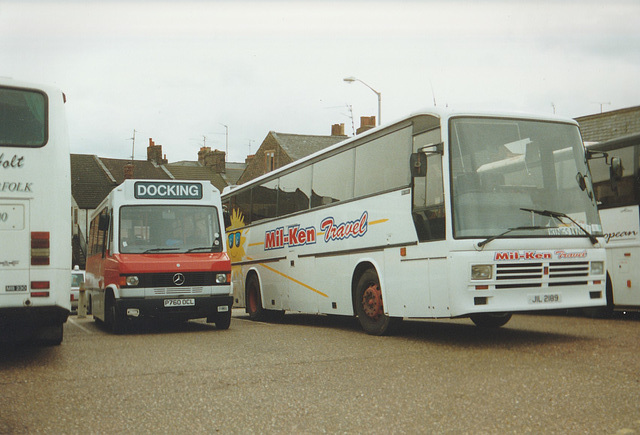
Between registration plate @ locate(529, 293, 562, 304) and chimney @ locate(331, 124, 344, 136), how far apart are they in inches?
1876

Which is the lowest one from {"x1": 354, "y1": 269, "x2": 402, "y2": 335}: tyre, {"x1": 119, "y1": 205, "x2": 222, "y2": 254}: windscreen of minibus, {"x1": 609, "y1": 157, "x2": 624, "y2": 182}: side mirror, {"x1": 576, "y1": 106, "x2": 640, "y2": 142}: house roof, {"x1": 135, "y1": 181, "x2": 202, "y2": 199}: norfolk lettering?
{"x1": 354, "y1": 269, "x2": 402, "y2": 335}: tyre

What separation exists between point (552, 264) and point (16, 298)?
6901 millimetres

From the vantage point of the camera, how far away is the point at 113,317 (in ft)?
46.1

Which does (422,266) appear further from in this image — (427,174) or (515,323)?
(515,323)

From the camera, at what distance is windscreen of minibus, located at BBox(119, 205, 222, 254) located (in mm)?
14227

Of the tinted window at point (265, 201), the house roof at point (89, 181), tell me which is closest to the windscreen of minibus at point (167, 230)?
the tinted window at point (265, 201)

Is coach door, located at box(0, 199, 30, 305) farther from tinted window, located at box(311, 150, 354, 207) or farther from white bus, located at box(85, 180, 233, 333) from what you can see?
tinted window, located at box(311, 150, 354, 207)

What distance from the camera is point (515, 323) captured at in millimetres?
14312

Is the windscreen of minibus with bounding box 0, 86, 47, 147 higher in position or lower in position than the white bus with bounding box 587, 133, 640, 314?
higher

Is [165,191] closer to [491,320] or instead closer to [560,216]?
[491,320]

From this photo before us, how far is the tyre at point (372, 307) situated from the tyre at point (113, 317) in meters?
4.47

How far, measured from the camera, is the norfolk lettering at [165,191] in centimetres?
1470

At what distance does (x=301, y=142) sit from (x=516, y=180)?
4583 cm

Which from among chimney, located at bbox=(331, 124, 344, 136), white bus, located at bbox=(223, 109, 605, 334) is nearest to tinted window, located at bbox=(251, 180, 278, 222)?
white bus, located at bbox=(223, 109, 605, 334)
